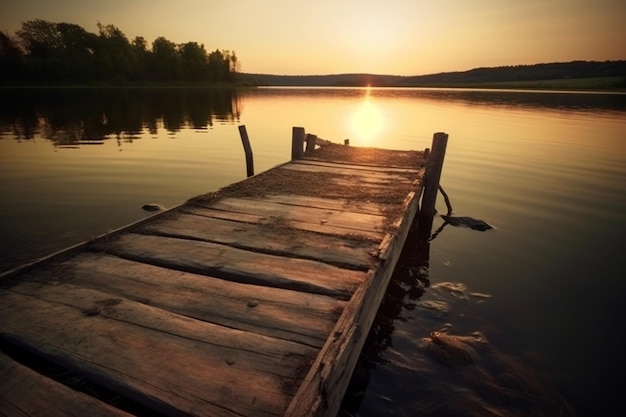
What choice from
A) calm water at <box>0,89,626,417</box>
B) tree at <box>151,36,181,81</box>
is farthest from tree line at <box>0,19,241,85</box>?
calm water at <box>0,89,626,417</box>

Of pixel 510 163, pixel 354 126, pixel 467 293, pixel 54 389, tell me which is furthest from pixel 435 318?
pixel 354 126

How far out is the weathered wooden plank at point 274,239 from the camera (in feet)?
13.8

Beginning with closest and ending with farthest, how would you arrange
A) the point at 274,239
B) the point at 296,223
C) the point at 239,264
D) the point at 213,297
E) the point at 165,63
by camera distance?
the point at 213,297 < the point at 239,264 < the point at 274,239 < the point at 296,223 < the point at 165,63

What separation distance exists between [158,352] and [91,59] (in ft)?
366

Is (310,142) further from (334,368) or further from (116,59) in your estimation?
(116,59)

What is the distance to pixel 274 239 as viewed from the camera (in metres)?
4.70

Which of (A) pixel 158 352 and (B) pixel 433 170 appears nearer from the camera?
(A) pixel 158 352

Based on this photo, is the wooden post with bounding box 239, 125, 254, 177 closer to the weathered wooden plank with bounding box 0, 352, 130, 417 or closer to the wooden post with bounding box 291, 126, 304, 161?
the wooden post with bounding box 291, 126, 304, 161

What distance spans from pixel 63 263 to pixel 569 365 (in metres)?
6.77

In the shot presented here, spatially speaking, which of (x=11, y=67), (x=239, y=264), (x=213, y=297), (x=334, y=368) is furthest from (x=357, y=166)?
(x=11, y=67)

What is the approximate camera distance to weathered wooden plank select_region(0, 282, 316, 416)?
2.18 meters

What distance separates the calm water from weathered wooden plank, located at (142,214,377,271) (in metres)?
1.52

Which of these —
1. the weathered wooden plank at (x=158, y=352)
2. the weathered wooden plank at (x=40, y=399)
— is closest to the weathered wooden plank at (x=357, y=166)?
the weathered wooden plank at (x=158, y=352)

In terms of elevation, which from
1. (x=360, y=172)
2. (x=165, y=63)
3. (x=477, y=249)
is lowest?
(x=477, y=249)
